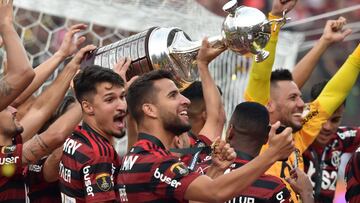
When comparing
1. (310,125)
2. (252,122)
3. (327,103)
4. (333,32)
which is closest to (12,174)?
(252,122)

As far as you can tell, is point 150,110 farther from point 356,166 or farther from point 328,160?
point 328,160

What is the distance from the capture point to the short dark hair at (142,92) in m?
4.75

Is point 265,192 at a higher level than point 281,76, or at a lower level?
lower

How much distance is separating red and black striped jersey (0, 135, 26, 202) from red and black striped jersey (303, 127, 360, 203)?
2161 millimetres

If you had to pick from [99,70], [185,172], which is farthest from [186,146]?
[185,172]

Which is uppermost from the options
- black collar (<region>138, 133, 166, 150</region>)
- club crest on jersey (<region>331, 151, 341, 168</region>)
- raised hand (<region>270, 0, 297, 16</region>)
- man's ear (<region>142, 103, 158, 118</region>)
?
raised hand (<region>270, 0, 297, 16</region>)

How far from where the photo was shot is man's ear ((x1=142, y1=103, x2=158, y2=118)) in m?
4.71

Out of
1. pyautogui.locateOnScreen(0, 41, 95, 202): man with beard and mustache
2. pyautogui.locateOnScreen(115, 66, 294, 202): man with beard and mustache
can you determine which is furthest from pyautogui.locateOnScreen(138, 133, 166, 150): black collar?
pyautogui.locateOnScreen(0, 41, 95, 202): man with beard and mustache

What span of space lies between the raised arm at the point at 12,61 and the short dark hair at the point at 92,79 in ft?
1.44

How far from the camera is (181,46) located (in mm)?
5023

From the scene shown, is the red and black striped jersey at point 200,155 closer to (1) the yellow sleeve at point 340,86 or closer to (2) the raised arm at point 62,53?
(2) the raised arm at point 62,53

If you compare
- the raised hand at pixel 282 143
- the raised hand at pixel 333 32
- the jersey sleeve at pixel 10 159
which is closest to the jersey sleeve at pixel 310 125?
the raised hand at pixel 333 32

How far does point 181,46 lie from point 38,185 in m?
1.24

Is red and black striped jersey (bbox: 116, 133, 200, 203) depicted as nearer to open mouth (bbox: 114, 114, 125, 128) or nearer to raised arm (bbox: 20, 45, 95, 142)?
open mouth (bbox: 114, 114, 125, 128)
